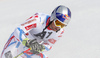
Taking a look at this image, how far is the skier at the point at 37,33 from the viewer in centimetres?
400

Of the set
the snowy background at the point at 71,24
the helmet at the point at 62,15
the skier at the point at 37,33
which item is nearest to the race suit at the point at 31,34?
the skier at the point at 37,33

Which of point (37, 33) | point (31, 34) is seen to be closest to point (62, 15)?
point (37, 33)

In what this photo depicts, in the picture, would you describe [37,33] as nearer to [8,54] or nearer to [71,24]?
[8,54]

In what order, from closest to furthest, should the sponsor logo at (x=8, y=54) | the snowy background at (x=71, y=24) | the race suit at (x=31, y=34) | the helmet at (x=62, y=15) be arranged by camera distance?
the helmet at (x=62, y=15) < the race suit at (x=31, y=34) < the sponsor logo at (x=8, y=54) < the snowy background at (x=71, y=24)

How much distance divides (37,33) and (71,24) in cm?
263

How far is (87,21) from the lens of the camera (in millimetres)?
7059

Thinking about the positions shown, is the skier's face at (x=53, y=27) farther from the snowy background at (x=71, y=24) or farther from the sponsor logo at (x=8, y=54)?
the snowy background at (x=71, y=24)

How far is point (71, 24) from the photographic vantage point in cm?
688

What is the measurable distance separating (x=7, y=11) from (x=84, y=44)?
12.9 feet

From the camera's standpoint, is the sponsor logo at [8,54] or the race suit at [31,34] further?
the sponsor logo at [8,54]

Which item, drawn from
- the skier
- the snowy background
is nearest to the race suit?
the skier

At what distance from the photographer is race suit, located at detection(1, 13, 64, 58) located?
4121mm

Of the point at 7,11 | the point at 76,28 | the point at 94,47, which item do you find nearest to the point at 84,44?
the point at 94,47

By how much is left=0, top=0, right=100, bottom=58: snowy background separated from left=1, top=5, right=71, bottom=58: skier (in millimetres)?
897
